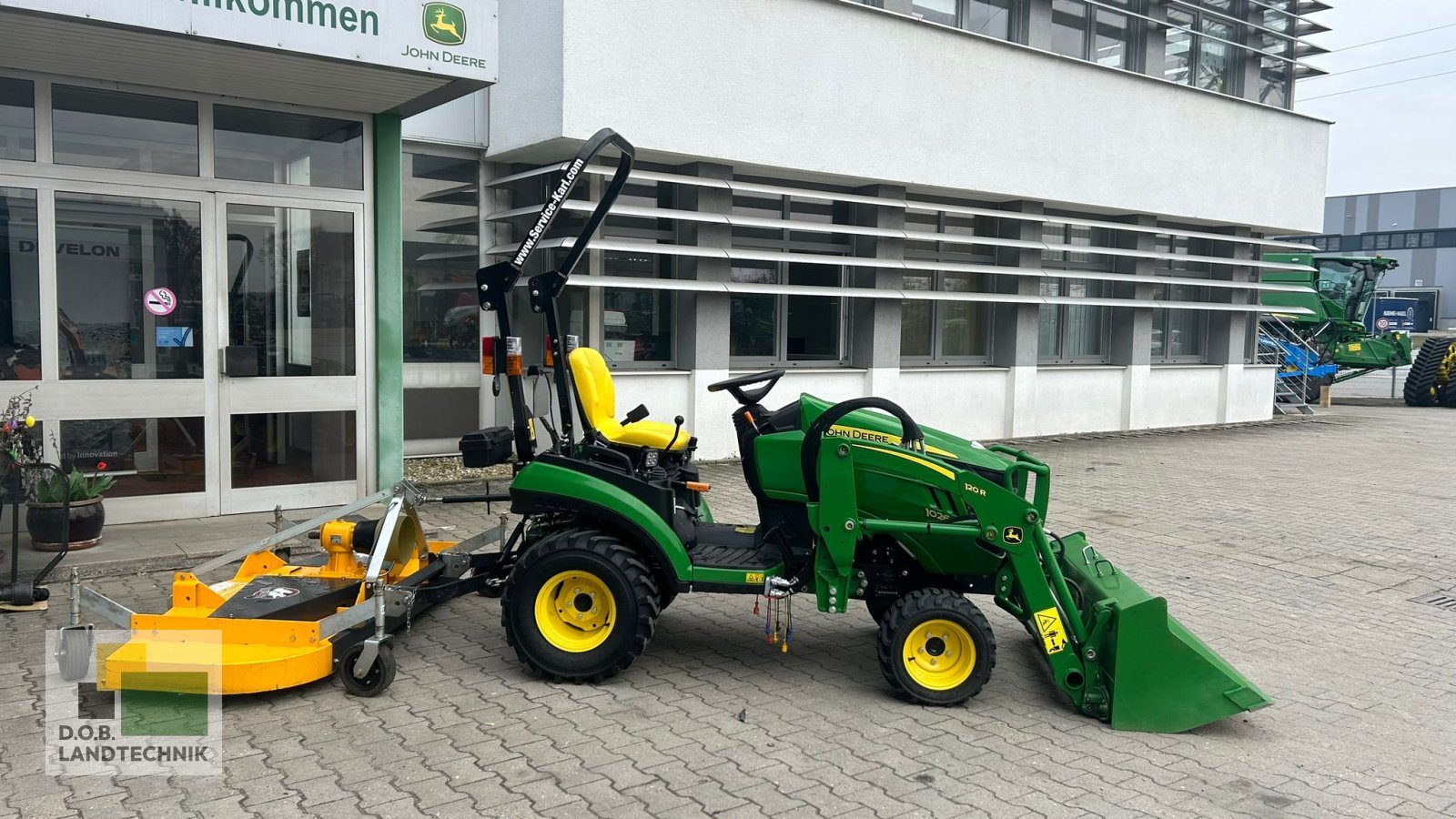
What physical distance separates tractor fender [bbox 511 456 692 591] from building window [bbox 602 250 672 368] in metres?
5.78

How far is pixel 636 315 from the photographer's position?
36.0 feet

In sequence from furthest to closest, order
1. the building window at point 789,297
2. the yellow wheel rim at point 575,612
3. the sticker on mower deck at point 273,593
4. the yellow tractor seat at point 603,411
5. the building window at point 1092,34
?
the building window at point 1092,34 < the building window at point 789,297 < the yellow tractor seat at point 603,411 < the sticker on mower deck at point 273,593 < the yellow wheel rim at point 575,612

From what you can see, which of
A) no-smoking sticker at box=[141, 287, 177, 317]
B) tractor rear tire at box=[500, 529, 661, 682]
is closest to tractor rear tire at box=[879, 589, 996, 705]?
tractor rear tire at box=[500, 529, 661, 682]

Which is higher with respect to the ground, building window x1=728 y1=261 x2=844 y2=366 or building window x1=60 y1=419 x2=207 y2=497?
building window x1=728 y1=261 x2=844 y2=366

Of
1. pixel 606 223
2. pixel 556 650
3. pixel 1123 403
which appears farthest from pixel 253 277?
pixel 1123 403

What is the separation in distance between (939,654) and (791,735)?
816 mm

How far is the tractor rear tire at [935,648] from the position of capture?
4.56 m

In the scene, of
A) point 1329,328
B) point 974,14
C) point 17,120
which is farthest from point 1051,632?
point 1329,328

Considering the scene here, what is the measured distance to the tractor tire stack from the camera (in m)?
23.0

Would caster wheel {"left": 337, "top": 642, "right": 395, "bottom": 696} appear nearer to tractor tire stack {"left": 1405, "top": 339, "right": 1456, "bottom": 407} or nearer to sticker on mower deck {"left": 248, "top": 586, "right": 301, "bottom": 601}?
sticker on mower deck {"left": 248, "top": 586, "right": 301, "bottom": 601}

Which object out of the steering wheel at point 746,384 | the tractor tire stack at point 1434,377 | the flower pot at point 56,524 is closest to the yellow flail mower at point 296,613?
the steering wheel at point 746,384

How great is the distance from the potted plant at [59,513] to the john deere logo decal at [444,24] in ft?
11.9

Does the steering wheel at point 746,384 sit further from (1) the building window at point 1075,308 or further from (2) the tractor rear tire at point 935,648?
(1) the building window at point 1075,308

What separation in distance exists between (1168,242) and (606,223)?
1007 cm
